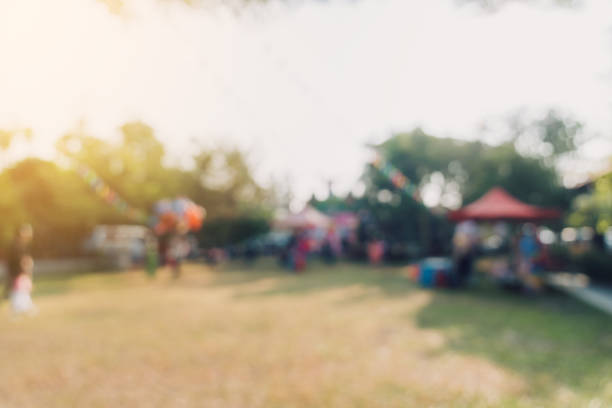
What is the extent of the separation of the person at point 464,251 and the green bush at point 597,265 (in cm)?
444

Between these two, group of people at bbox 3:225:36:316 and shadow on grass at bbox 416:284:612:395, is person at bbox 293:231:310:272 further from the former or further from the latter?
group of people at bbox 3:225:36:316

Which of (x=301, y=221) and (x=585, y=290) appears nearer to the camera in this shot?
(x=585, y=290)

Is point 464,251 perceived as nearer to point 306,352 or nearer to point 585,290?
point 585,290

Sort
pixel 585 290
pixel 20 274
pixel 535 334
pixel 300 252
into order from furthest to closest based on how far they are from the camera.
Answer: pixel 300 252 < pixel 585 290 < pixel 20 274 < pixel 535 334

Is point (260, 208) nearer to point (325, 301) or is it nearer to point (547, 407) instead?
point (325, 301)

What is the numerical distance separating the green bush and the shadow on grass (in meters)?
3.40

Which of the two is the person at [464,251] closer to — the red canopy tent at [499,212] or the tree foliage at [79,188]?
the red canopy tent at [499,212]

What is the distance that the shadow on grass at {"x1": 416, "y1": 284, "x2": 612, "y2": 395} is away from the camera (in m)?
5.07

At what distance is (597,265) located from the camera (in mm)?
13672

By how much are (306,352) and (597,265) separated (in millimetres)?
11996

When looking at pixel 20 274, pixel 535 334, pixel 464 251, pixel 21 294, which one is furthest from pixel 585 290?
pixel 20 274

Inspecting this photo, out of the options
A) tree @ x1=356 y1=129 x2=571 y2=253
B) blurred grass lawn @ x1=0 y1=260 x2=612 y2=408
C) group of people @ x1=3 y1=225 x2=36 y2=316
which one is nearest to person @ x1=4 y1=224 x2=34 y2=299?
group of people @ x1=3 y1=225 x2=36 y2=316

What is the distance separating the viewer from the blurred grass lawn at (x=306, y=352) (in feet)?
14.4

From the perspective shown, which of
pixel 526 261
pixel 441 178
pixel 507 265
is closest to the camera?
pixel 526 261
